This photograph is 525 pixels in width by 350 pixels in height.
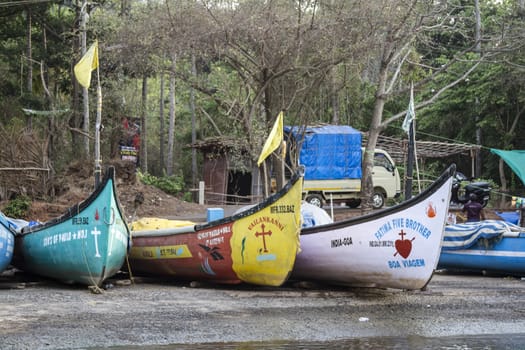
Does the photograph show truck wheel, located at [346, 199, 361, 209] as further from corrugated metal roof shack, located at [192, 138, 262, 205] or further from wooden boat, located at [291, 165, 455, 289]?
wooden boat, located at [291, 165, 455, 289]

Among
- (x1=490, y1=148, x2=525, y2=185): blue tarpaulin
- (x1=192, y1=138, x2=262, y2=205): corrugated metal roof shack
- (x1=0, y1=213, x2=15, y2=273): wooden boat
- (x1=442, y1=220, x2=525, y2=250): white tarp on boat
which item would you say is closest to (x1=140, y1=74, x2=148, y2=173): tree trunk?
(x1=192, y1=138, x2=262, y2=205): corrugated metal roof shack

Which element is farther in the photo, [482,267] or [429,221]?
[482,267]

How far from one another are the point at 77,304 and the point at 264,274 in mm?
2599

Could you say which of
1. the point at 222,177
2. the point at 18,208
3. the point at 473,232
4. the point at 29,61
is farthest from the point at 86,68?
the point at 222,177

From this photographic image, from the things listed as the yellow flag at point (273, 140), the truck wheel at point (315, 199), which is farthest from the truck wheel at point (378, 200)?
the yellow flag at point (273, 140)

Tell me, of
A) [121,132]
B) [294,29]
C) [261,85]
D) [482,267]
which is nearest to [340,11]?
[294,29]

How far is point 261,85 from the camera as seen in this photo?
16.8 m

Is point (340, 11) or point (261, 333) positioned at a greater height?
point (340, 11)

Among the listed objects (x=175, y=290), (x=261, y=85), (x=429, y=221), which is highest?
(x=261, y=85)

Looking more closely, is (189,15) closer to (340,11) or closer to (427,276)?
(340,11)

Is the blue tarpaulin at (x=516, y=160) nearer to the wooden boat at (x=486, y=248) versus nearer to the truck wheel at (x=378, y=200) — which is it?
the truck wheel at (x=378, y=200)

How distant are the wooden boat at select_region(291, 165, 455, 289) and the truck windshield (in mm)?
12251

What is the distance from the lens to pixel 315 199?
2034cm

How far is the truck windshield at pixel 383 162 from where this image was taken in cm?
2175
